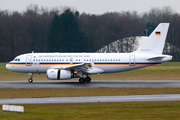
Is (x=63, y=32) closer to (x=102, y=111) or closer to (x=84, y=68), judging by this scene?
(x=84, y=68)

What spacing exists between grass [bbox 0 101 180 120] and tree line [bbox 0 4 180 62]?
72.4m

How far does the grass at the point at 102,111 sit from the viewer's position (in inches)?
638

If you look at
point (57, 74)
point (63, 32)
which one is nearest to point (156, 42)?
point (57, 74)

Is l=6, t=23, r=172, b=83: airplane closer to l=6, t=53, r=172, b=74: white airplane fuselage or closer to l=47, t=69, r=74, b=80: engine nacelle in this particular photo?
l=6, t=53, r=172, b=74: white airplane fuselage

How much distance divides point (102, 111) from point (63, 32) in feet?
266

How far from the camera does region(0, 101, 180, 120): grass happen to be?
1620 centimetres

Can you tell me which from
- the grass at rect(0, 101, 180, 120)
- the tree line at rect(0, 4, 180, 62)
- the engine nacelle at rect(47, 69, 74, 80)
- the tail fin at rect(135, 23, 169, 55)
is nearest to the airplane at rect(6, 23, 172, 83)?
the tail fin at rect(135, 23, 169, 55)

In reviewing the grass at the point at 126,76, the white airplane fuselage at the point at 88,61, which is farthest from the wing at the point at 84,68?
the grass at the point at 126,76

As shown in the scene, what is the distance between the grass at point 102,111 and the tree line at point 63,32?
72.4 m

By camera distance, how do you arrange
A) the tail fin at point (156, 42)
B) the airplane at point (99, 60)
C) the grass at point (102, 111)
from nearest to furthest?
the grass at point (102, 111) → the airplane at point (99, 60) → the tail fin at point (156, 42)

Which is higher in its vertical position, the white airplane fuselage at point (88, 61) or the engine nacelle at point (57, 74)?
the white airplane fuselage at point (88, 61)

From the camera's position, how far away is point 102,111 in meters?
17.9

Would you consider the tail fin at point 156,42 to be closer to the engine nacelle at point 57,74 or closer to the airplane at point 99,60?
the airplane at point 99,60

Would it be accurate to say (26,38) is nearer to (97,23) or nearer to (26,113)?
(97,23)
